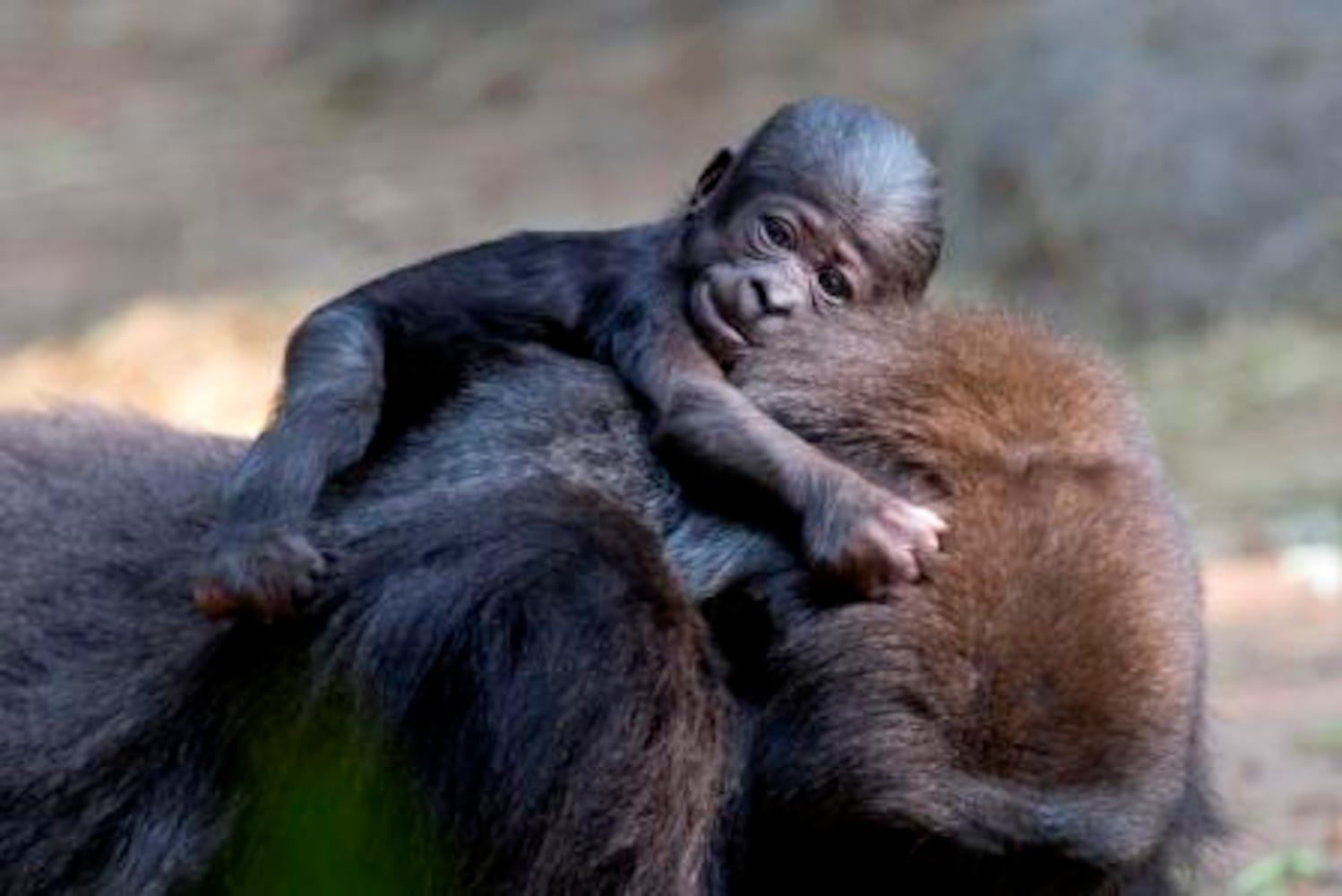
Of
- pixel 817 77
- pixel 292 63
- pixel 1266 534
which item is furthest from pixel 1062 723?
pixel 292 63

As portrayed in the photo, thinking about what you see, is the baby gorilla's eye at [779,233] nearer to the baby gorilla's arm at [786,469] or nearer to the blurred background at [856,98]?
the baby gorilla's arm at [786,469]

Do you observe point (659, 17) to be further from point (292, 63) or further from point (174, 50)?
point (174, 50)

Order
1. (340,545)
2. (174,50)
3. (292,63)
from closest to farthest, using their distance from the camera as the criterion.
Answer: (340,545), (292,63), (174,50)

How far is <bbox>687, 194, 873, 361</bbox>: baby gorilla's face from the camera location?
4.99m

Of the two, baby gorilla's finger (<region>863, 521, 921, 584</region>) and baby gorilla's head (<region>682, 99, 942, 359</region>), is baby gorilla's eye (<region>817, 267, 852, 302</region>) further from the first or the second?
baby gorilla's finger (<region>863, 521, 921, 584</region>)

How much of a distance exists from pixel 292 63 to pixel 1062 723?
1323cm

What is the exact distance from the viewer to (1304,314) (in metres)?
11.8

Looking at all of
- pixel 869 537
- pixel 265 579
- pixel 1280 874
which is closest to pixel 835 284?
pixel 869 537

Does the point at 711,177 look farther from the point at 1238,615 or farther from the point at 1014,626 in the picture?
the point at 1238,615

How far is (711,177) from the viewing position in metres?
5.55

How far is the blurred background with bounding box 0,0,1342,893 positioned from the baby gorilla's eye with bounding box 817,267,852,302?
1821 millimetres

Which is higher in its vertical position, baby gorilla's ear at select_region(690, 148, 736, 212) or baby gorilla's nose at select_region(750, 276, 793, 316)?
baby gorilla's ear at select_region(690, 148, 736, 212)

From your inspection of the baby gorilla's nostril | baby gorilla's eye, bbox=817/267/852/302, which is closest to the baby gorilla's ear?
baby gorilla's eye, bbox=817/267/852/302

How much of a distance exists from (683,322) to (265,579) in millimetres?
785
